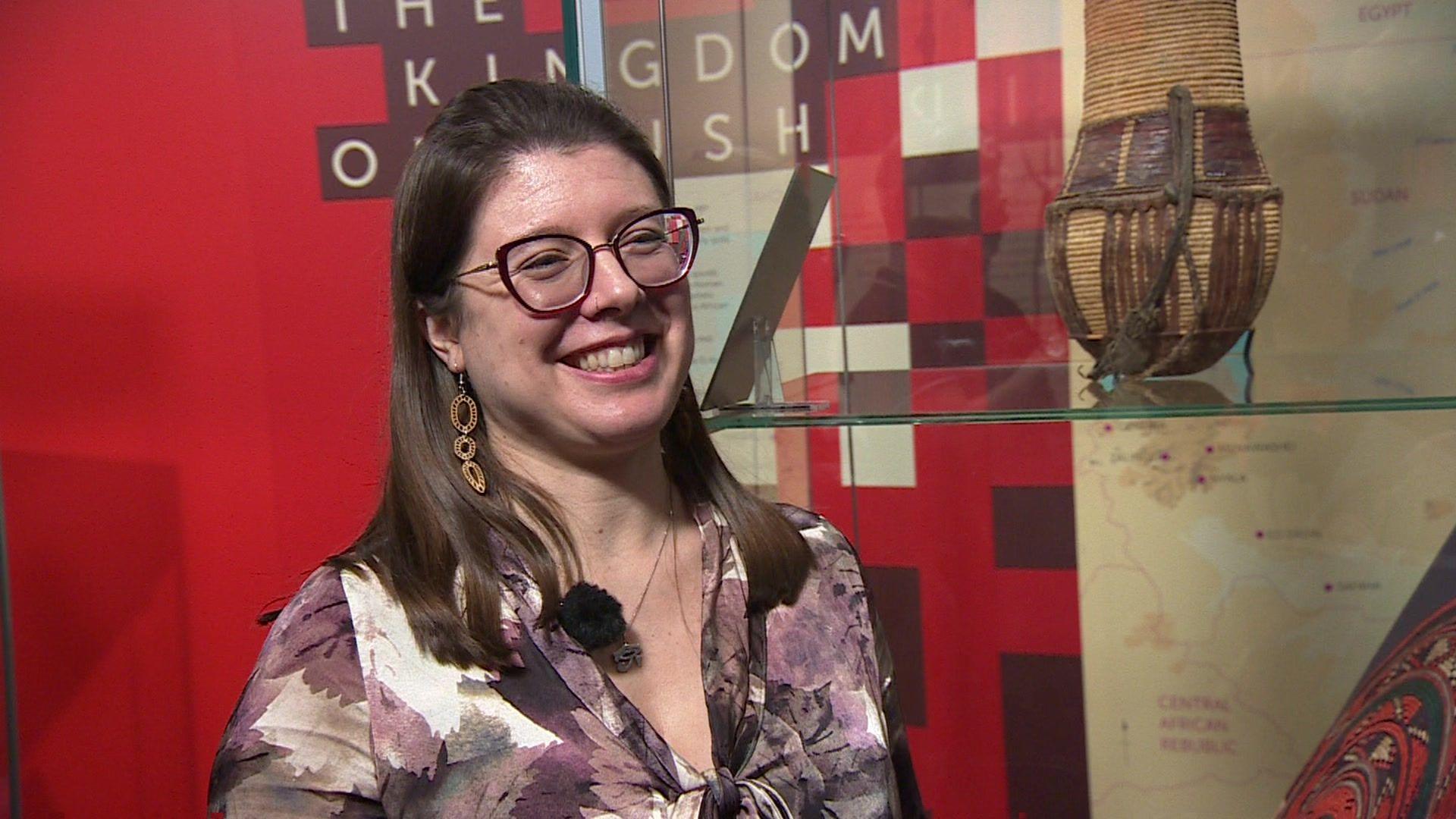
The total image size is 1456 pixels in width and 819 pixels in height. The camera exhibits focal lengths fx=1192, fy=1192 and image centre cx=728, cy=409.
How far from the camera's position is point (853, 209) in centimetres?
175

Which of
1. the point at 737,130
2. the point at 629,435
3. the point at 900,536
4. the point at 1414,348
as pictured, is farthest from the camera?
the point at 900,536

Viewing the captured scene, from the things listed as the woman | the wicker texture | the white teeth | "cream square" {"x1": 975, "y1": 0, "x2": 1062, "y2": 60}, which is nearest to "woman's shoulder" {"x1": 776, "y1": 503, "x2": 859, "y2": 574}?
the woman

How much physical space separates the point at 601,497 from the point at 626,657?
0.46ft

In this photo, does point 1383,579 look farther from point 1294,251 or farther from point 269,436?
point 269,436

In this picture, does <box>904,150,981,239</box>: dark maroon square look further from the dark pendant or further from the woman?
the dark pendant

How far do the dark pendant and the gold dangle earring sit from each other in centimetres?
18

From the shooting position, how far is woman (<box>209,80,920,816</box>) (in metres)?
0.87

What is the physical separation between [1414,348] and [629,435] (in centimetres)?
100

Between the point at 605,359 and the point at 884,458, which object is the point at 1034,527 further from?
the point at 605,359

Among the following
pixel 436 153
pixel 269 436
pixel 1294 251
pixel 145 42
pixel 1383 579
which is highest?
pixel 145 42

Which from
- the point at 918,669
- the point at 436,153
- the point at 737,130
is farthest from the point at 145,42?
the point at 918,669

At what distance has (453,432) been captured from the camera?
1.03 m

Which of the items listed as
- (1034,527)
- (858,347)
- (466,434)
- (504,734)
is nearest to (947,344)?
(858,347)

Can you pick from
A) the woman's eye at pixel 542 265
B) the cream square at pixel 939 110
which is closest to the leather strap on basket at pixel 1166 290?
the cream square at pixel 939 110
